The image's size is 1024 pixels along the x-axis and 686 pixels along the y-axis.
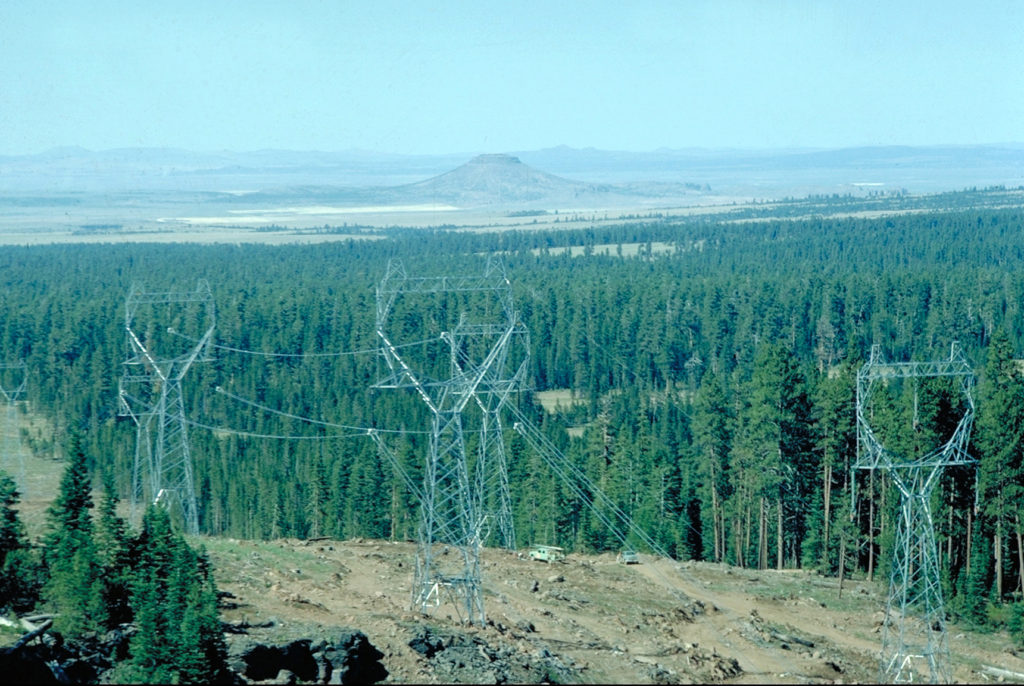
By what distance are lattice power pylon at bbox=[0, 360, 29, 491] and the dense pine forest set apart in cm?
173

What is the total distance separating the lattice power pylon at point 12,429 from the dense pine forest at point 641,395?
1729 mm

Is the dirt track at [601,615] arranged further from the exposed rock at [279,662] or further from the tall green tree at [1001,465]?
the tall green tree at [1001,465]

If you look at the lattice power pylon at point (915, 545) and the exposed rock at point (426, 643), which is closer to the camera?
the exposed rock at point (426, 643)

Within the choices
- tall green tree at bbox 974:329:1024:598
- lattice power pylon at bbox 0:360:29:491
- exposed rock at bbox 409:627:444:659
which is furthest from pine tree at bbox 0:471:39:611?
tall green tree at bbox 974:329:1024:598

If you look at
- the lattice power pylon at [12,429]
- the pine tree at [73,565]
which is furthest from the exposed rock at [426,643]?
the lattice power pylon at [12,429]

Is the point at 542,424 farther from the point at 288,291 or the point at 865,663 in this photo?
the point at 288,291

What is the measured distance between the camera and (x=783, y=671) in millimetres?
32469

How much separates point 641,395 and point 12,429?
4485 cm

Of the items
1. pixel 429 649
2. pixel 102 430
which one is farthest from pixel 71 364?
pixel 429 649

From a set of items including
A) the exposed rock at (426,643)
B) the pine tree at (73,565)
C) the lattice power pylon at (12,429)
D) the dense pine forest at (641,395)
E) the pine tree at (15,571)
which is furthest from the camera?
the lattice power pylon at (12,429)

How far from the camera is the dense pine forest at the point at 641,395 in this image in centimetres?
4694

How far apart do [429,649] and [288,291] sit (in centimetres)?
10061

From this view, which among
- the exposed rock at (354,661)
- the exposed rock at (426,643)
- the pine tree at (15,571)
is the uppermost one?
the pine tree at (15,571)

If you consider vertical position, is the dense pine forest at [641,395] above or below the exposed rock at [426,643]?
below
